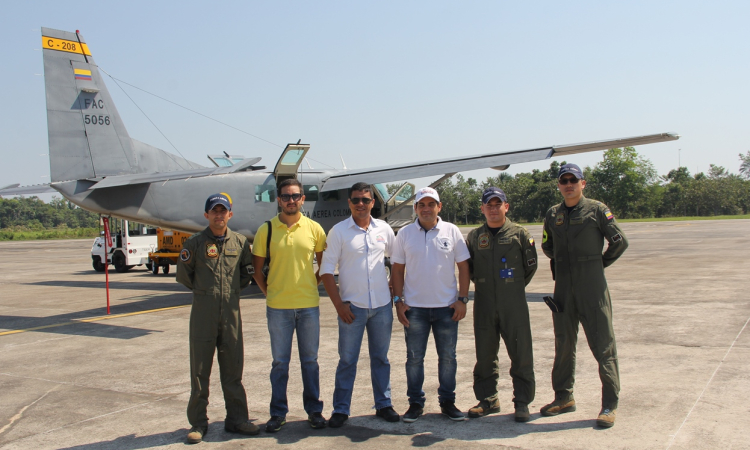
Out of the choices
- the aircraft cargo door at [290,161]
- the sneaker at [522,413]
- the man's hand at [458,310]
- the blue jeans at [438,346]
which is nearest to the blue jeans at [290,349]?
the blue jeans at [438,346]

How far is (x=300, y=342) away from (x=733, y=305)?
8604mm

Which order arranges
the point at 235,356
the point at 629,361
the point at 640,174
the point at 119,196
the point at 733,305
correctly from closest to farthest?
the point at 235,356 → the point at 629,361 → the point at 733,305 → the point at 119,196 → the point at 640,174

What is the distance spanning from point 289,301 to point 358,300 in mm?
606

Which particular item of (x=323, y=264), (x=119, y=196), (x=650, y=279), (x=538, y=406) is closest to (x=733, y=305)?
(x=650, y=279)

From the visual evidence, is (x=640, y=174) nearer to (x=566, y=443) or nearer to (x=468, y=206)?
(x=468, y=206)

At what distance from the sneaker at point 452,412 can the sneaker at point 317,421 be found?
107cm

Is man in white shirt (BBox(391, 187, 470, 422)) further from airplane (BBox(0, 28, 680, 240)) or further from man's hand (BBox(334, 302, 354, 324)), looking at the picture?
airplane (BBox(0, 28, 680, 240))

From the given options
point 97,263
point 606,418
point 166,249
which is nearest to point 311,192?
point 166,249

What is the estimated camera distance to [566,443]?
14.0ft

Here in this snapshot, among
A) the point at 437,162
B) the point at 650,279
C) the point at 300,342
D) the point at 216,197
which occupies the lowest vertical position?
the point at 650,279

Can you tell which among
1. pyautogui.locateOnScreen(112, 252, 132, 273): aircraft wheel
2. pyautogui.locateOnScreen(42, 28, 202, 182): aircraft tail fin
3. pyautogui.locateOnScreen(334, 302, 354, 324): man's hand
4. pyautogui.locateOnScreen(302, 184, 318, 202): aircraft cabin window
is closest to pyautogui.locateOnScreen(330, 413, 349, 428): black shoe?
pyautogui.locateOnScreen(334, 302, 354, 324): man's hand

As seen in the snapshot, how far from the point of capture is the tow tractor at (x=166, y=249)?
20.1m

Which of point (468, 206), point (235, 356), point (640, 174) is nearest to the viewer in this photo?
point (235, 356)

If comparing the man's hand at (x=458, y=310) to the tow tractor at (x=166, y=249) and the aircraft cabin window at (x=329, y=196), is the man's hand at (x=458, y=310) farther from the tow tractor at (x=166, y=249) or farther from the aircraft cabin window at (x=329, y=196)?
the tow tractor at (x=166, y=249)
